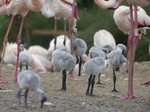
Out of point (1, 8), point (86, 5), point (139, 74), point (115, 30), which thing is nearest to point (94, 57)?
point (1, 8)

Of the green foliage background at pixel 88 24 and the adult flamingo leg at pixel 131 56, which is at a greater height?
the green foliage background at pixel 88 24

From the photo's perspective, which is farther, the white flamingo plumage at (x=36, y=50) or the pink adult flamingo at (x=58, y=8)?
the white flamingo plumage at (x=36, y=50)

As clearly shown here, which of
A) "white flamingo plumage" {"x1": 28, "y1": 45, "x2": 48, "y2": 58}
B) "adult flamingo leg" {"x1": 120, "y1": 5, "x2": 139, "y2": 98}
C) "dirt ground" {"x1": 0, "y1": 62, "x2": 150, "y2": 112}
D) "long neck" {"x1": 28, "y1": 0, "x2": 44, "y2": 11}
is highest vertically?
"long neck" {"x1": 28, "y1": 0, "x2": 44, "y2": 11}

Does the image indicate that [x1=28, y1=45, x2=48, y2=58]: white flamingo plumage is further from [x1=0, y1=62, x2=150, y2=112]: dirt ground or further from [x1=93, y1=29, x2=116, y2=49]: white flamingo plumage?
[x1=0, y1=62, x2=150, y2=112]: dirt ground

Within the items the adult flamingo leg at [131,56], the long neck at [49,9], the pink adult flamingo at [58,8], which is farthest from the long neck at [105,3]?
the adult flamingo leg at [131,56]

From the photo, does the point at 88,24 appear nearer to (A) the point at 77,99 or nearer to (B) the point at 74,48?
(B) the point at 74,48

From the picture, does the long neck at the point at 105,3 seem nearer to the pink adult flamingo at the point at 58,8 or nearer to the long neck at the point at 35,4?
the pink adult flamingo at the point at 58,8

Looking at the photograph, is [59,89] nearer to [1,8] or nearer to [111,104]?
[111,104]

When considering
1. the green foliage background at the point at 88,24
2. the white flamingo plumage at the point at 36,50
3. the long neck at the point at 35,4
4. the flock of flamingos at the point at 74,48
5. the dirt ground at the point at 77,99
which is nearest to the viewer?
the dirt ground at the point at 77,99

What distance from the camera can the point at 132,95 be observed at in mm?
5160

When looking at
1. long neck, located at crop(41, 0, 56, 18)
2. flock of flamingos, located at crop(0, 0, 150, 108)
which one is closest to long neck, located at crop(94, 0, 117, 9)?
flock of flamingos, located at crop(0, 0, 150, 108)

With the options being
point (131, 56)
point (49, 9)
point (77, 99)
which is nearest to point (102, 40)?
point (49, 9)

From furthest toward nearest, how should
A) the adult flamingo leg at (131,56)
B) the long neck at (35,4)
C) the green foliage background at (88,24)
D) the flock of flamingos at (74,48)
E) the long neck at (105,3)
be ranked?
the green foliage background at (88,24)
the long neck at (105,3)
the long neck at (35,4)
the adult flamingo leg at (131,56)
the flock of flamingos at (74,48)

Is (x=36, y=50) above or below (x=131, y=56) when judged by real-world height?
above
